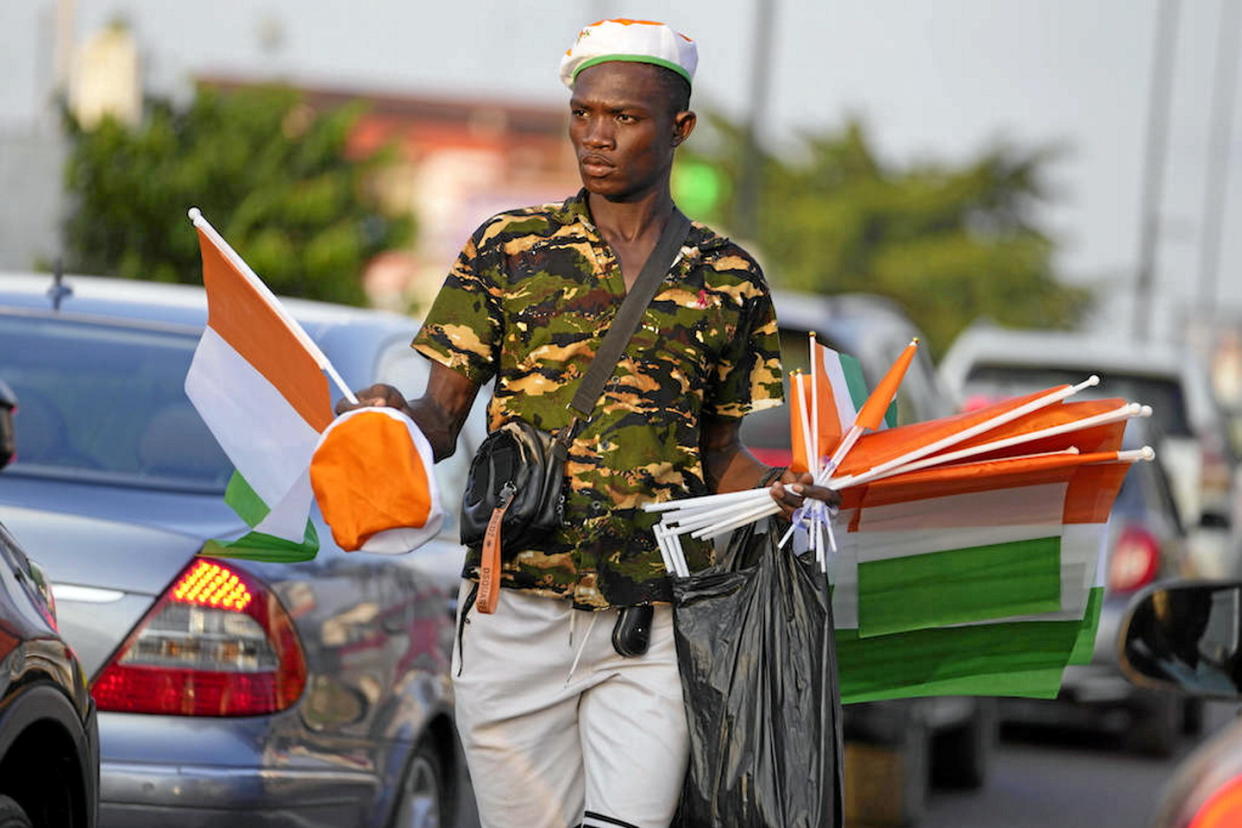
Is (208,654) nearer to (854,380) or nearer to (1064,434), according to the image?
(854,380)

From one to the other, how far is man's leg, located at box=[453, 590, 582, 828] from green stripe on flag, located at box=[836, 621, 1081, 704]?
62cm

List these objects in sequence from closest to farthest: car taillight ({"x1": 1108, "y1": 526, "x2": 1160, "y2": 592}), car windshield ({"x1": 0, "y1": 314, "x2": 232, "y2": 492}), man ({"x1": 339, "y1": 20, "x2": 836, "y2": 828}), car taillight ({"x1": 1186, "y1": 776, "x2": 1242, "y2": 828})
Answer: car taillight ({"x1": 1186, "y1": 776, "x2": 1242, "y2": 828}) → man ({"x1": 339, "y1": 20, "x2": 836, "y2": 828}) → car windshield ({"x1": 0, "y1": 314, "x2": 232, "y2": 492}) → car taillight ({"x1": 1108, "y1": 526, "x2": 1160, "y2": 592})

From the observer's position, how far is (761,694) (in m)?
4.27

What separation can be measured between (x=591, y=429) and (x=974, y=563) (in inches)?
34.3

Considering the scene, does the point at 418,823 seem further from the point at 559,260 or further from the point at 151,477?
the point at 559,260

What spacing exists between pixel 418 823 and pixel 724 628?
2019 millimetres

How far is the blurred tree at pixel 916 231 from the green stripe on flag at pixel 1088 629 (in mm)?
46433

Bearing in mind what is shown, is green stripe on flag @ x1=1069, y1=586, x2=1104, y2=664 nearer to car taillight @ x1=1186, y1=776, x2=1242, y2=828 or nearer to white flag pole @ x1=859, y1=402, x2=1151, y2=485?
white flag pole @ x1=859, y1=402, x2=1151, y2=485

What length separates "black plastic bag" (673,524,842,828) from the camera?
13.9 ft

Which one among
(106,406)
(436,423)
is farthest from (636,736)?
(106,406)

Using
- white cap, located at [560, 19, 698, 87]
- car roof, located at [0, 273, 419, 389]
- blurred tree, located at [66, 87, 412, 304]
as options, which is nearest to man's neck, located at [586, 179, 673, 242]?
white cap, located at [560, 19, 698, 87]

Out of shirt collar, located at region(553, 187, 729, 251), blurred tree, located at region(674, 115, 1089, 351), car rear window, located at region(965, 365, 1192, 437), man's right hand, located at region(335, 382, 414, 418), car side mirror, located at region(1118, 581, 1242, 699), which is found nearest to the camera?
car side mirror, located at region(1118, 581, 1242, 699)

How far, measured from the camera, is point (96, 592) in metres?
5.18

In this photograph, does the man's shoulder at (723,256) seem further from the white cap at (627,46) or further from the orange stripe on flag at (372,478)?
the orange stripe on flag at (372,478)
